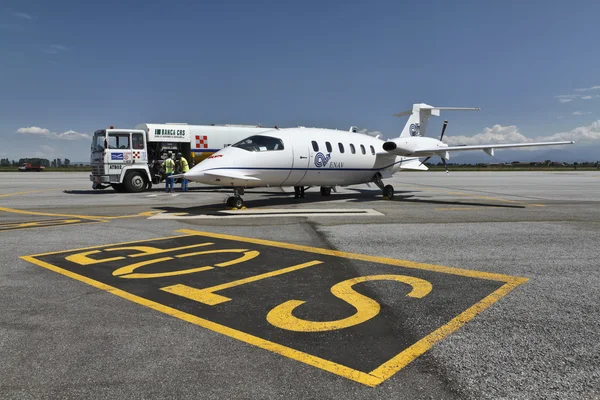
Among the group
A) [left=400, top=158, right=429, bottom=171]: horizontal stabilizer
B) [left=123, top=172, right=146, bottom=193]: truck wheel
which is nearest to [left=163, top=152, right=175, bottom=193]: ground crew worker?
[left=123, top=172, right=146, bottom=193]: truck wheel

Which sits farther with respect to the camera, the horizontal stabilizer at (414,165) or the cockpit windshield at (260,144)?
the horizontal stabilizer at (414,165)

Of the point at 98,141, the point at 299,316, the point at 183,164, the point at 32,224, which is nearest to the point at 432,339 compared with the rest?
the point at 299,316

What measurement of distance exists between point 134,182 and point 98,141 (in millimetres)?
2608

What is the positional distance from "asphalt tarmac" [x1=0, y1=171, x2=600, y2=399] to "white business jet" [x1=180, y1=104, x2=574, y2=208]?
4308mm

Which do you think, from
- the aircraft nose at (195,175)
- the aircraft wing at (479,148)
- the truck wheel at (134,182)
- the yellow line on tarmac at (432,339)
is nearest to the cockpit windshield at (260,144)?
the aircraft nose at (195,175)

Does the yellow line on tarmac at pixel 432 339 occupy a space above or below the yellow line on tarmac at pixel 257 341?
below

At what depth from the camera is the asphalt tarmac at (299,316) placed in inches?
116

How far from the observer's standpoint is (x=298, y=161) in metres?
14.7

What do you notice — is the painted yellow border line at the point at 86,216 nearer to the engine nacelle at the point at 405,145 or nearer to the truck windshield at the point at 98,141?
the truck windshield at the point at 98,141

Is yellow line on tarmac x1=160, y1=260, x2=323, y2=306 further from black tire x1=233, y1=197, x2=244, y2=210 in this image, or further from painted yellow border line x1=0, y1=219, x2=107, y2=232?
black tire x1=233, y1=197, x2=244, y2=210

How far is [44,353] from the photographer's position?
3344 millimetres

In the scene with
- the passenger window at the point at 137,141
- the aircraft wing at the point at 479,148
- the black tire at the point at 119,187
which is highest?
the passenger window at the point at 137,141

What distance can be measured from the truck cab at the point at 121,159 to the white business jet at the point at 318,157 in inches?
352

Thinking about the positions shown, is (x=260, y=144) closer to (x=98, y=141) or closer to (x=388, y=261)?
(x=388, y=261)
